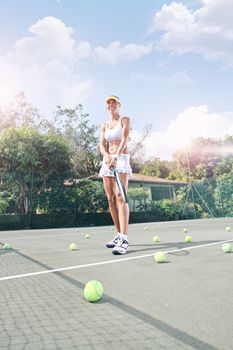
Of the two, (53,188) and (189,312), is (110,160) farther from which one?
(53,188)

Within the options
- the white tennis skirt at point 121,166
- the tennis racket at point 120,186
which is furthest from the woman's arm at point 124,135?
the tennis racket at point 120,186

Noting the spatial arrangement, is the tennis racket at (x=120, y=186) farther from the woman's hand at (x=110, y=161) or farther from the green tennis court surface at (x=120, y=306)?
the green tennis court surface at (x=120, y=306)

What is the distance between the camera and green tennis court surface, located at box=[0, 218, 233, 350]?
171cm

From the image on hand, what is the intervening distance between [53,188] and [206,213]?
1010 centimetres

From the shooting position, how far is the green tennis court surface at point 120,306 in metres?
1.71

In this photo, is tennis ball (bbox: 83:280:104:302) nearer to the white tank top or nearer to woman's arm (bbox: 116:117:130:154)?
woman's arm (bbox: 116:117:130:154)

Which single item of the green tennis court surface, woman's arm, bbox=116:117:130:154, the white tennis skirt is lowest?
the green tennis court surface

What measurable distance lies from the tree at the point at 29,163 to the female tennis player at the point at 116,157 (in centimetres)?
1293

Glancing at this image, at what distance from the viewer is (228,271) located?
3.46 m

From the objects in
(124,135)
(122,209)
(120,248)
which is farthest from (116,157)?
(120,248)

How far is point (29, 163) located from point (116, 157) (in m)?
14.6

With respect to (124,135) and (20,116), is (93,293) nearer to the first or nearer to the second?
(124,135)

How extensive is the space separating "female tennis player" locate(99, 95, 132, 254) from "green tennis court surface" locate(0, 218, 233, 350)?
3.94ft

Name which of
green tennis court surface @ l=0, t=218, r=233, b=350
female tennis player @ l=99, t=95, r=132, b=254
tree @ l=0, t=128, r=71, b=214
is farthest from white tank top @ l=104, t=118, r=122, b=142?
tree @ l=0, t=128, r=71, b=214
